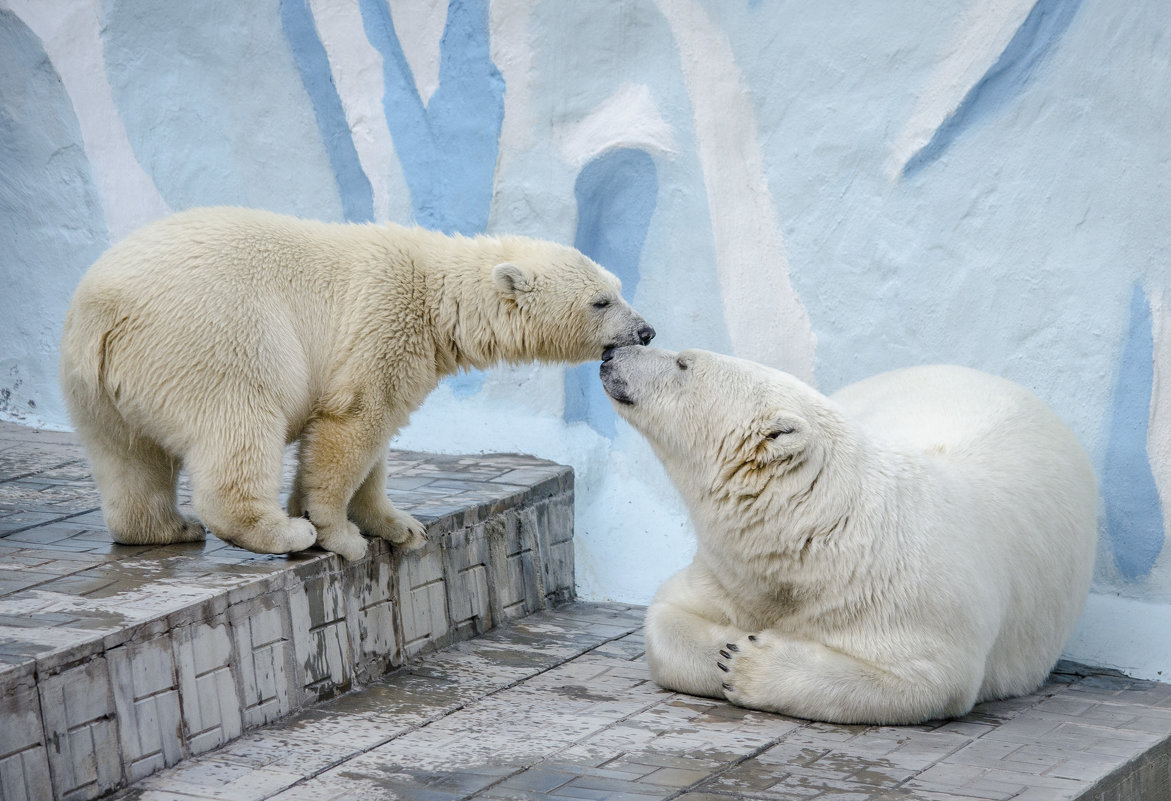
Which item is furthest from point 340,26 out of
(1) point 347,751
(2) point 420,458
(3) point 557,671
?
(1) point 347,751

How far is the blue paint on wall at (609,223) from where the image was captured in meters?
5.19

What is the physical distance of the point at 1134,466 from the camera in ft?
14.0

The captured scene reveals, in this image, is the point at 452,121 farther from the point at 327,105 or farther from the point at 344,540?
the point at 344,540

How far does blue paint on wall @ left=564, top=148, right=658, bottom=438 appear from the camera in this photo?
17.0ft

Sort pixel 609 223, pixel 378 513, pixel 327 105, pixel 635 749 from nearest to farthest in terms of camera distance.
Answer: pixel 635 749 < pixel 378 513 < pixel 609 223 < pixel 327 105

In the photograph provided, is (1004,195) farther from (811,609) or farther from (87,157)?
(87,157)

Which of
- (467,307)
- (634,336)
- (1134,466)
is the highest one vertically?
(467,307)

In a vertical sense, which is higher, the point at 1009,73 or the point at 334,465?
the point at 1009,73

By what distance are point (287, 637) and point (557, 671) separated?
86 centimetres

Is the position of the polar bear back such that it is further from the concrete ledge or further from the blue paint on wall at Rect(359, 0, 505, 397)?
the blue paint on wall at Rect(359, 0, 505, 397)

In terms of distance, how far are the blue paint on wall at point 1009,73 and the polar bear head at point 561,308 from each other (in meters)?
1.56

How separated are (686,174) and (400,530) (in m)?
2.02

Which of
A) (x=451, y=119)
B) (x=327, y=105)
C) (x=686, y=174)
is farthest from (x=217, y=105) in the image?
(x=686, y=174)

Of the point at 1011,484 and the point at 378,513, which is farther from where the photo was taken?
the point at 378,513
